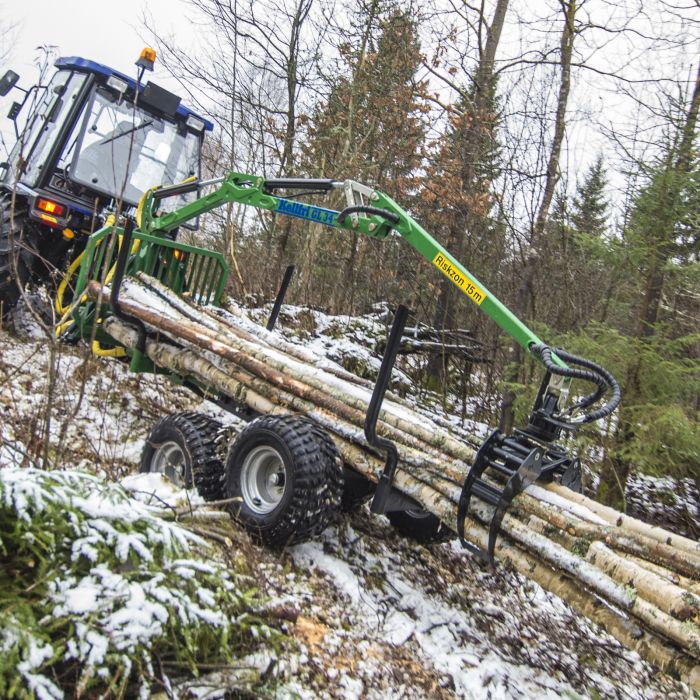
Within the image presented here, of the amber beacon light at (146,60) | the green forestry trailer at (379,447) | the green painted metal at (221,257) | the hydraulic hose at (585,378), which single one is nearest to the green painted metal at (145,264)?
the green painted metal at (221,257)

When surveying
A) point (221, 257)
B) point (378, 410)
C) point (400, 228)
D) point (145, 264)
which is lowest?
point (378, 410)

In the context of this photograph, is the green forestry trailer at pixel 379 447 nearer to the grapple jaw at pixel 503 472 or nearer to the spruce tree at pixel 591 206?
the grapple jaw at pixel 503 472

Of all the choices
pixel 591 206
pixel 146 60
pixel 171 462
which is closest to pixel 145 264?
pixel 146 60

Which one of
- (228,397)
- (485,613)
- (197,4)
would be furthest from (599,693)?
(197,4)

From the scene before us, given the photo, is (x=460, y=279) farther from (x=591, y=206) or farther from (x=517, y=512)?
(x=591, y=206)

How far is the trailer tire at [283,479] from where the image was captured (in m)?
3.49

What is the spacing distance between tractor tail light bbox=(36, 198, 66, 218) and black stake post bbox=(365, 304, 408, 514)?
15.4 ft

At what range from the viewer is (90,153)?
270 inches

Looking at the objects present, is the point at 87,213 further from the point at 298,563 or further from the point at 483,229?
the point at 483,229

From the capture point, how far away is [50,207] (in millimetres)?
6555

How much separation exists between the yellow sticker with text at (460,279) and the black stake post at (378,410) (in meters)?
0.46

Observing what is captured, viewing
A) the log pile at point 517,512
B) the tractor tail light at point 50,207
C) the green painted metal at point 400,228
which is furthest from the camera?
the tractor tail light at point 50,207

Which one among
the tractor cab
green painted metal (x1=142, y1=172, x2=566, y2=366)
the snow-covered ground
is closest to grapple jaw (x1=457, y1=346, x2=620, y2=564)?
green painted metal (x1=142, y1=172, x2=566, y2=366)

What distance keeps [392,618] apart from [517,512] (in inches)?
38.1
